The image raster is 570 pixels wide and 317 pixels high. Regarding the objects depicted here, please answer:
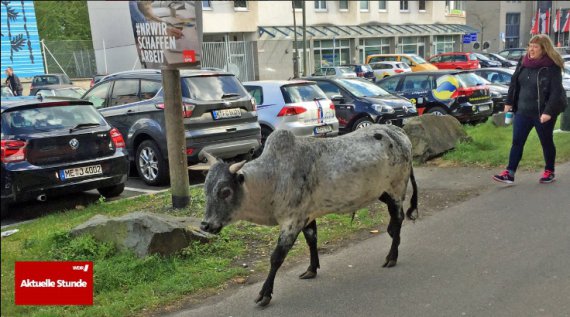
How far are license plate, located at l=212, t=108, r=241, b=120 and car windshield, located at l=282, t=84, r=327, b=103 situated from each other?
2032 millimetres

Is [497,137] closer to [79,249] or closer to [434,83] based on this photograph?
[434,83]

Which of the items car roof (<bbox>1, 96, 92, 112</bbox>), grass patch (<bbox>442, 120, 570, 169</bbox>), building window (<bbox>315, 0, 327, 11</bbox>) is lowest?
grass patch (<bbox>442, 120, 570, 169</bbox>)

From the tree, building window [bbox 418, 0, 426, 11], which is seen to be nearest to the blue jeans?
the tree

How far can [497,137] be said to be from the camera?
37.0 feet

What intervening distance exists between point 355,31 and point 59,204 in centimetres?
3331

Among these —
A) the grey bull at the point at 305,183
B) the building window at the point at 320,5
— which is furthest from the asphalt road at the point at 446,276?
the building window at the point at 320,5

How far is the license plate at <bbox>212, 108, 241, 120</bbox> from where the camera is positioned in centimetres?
888

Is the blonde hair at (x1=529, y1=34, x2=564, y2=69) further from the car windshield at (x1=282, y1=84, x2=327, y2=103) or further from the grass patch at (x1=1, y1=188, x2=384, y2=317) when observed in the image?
the car windshield at (x1=282, y1=84, x2=327, y2=103)

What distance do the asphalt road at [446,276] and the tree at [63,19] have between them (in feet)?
7.57

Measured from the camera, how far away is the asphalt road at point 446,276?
3.98 meters

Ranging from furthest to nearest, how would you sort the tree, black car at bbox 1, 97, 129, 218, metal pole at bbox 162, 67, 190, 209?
metal pole at bbox 162, 67, 190, 209
black car at bbox 1, 97, 129, 218
the tree

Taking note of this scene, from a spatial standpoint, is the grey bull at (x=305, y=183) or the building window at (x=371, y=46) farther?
the building window at (x=371, y=46)

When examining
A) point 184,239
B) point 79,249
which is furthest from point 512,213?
point 79,249

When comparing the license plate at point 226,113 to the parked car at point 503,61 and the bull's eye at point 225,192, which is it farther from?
the parked car at point 503,61
